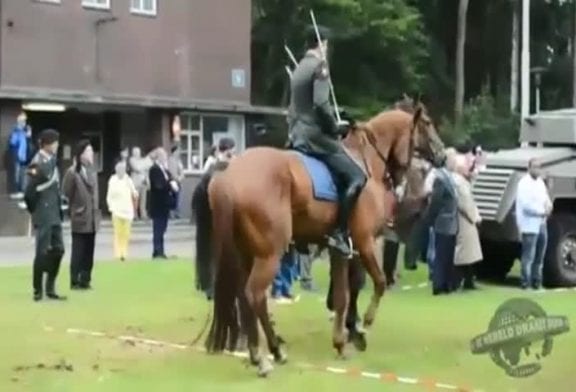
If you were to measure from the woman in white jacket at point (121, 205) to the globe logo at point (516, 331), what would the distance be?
15.3 metres

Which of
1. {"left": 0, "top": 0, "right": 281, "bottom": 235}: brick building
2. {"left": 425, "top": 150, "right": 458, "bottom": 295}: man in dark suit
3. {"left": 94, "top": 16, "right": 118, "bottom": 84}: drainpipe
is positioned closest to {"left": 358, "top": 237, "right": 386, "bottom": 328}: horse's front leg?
{"left": 425, "top": 150, "right": 458, "bottom": 295}: man in dark suit

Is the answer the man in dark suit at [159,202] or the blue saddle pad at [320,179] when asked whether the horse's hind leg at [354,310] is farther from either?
the man in dark suit at [159,202]

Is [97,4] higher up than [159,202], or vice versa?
[97,4]

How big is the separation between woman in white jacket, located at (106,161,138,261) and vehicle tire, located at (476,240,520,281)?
642cm

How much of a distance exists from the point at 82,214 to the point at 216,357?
7645 millimetres

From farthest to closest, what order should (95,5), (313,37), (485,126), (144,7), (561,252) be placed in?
1. (485,126)
2. (144,7)
3. (95,5)
4. (561,252)
5. (313,37)

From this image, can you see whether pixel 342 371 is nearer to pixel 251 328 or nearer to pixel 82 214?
pixel 251 328

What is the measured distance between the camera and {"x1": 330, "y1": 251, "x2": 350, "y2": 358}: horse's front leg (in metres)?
14.7

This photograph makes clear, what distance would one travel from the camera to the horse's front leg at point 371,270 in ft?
49.3

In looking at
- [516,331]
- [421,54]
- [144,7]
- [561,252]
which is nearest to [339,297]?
[516,331]

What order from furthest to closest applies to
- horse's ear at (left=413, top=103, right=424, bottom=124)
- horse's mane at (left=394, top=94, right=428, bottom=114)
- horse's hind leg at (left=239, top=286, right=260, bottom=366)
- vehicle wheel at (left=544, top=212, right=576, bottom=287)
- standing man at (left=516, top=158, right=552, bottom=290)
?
vehicle wheel at (left=544, top=212, right=576, bottom=287), standing man at (left=516, top=158, right=552, bottom=290), horse's mane at (left=394, top=94, right=428, bottom=114), horse's ear at (left=413, top=103, right=424, bottom=124), horse's hind leg at (left=239, top=286, right=260, bottom=366)

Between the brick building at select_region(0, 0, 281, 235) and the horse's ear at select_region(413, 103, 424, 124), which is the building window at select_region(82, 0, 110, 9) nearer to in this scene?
the brick building at select_region(0, 0, 281, 235)

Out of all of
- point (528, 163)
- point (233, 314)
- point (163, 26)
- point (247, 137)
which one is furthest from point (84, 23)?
point (233, 314)

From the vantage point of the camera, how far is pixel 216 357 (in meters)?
14.2
